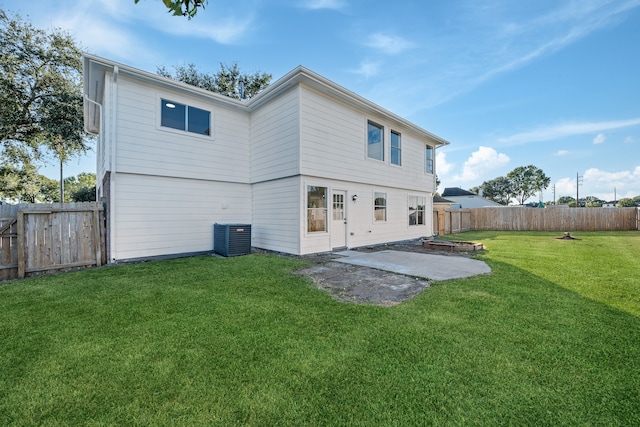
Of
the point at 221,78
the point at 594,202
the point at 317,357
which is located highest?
the point at 221,78

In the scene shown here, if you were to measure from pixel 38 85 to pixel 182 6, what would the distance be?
15073 millimetres

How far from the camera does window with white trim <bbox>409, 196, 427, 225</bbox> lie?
1151cm

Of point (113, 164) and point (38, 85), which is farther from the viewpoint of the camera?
point (38, 85)

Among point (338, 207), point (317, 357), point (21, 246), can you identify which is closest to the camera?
point (317, 357)

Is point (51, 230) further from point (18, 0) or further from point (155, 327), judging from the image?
point (18, 0)

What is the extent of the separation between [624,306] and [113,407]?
5.53m

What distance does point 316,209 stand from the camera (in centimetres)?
781

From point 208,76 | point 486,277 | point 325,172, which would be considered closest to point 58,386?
point 486,277

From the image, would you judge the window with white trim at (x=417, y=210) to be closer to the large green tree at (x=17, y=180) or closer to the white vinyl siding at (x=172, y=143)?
the white vinyl siding at (x=172, y=143)

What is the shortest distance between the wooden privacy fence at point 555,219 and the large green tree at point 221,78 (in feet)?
55.1

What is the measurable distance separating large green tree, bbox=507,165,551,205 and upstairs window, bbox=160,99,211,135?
56139 millimetres

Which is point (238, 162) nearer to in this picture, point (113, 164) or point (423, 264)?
point (113, 164)

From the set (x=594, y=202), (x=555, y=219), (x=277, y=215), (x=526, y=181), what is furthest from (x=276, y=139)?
(x=594, y=202)

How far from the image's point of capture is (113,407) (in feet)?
5.70
